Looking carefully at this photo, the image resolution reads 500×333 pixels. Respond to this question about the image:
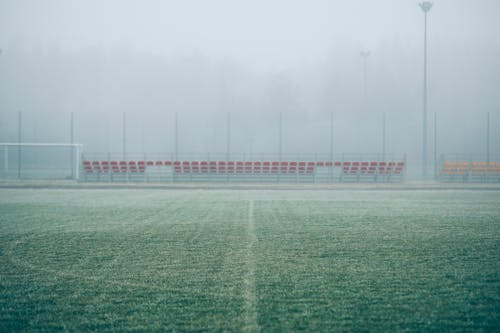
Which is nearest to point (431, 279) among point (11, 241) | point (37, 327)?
point (37, 327)

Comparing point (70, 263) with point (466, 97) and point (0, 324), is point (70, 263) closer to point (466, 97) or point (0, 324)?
point (0, 324)

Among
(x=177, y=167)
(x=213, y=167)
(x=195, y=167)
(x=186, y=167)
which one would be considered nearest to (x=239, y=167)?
(x=213, y=167)

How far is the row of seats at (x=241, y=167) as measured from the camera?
21.0 metres

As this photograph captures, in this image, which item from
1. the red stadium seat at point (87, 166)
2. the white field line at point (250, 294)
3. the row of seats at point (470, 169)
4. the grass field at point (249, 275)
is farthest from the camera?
the row of seats at point (470, 169)

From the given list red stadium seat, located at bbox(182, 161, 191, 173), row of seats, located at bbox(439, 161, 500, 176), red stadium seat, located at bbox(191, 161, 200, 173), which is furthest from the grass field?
row of seats, located at bbox(439, 161, 500, 176)

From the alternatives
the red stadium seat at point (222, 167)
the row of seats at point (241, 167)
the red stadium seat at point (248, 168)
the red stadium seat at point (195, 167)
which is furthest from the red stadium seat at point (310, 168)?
the red stadium seat at point (195, 167)

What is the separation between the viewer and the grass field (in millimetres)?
2928

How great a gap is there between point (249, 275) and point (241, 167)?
1772 cm

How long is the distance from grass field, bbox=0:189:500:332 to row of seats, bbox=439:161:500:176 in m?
15.1

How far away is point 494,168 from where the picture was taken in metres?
21.2

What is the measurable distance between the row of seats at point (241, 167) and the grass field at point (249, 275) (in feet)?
44.6

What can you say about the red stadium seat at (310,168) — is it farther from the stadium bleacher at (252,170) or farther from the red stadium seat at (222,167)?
the red stadium seat at (222,167)

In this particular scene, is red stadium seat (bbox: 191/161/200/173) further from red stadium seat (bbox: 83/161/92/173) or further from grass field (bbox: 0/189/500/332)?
grass field (bbox: 0/189/500/332)

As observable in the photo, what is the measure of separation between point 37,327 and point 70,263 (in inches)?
67.6
